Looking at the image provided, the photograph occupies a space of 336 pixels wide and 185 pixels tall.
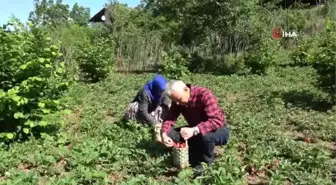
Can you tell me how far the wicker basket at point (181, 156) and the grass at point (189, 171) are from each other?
136 mm

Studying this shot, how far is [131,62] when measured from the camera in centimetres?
1705

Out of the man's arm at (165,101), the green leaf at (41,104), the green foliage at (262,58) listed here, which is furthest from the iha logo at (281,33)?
the green leaf at (41,104)

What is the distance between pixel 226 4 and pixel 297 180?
1047cm

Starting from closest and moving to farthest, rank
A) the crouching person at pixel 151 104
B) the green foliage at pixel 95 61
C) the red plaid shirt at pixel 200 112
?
the red plaid shirt at pixel 200 112
the crouching person at pixel 151 104
the green foliage at pixel 95 61

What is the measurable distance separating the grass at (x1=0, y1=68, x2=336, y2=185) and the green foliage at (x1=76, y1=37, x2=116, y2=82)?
152 inches

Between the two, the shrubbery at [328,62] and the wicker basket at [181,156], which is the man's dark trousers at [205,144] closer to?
the wicker basket at [181,156]

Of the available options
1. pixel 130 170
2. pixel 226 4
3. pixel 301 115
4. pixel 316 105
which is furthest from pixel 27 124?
pixel 226 4

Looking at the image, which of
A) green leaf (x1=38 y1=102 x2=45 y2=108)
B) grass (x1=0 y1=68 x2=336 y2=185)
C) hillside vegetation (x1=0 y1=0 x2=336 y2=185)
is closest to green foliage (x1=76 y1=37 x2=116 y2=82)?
hillside vegetation (x1=0 y1=0 x2=336 y2=185)

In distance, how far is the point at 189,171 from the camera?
4.41 metres

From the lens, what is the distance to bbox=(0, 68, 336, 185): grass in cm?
448

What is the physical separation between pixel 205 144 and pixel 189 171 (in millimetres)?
353

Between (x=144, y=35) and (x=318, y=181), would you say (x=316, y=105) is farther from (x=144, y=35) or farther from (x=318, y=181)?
(x=144, y=35)

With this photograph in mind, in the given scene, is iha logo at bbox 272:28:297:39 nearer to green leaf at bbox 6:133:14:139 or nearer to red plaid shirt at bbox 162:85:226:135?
green leaf at bbox 6:133:14:139

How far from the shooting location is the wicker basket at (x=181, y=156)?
4672mm
